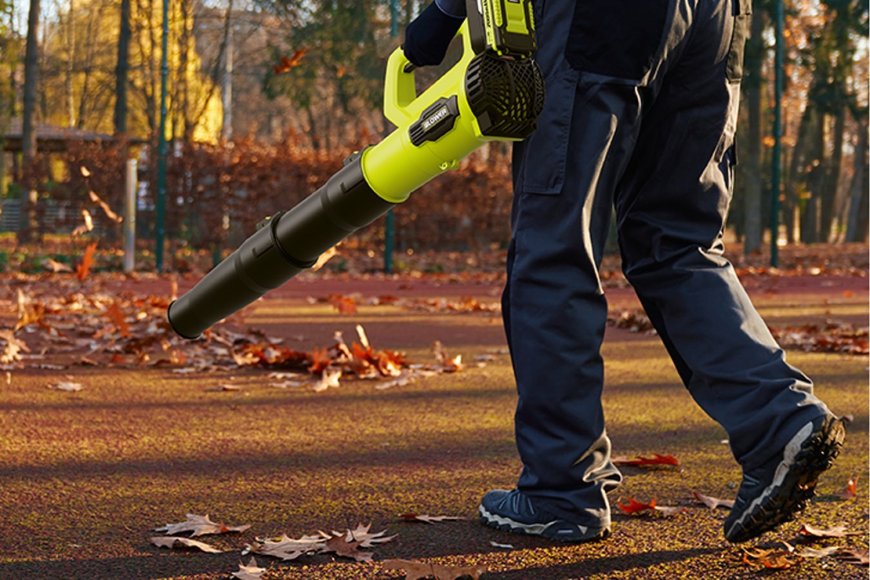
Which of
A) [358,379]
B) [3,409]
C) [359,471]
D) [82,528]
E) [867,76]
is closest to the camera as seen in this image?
[82,528]

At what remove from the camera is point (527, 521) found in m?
2.85

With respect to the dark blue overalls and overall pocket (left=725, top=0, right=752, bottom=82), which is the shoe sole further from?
overall pocket (left=725, top=0, right=752, bottom=82)

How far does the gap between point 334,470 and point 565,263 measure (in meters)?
1.26

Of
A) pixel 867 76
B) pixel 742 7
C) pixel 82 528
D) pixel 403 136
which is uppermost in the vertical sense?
pixel 867 76

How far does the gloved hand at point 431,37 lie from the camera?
2.55m

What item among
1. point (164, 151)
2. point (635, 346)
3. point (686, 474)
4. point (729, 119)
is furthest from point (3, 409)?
point (164, 151)

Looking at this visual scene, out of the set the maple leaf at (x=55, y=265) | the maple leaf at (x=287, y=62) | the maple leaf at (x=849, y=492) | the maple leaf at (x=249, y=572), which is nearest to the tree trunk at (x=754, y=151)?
the maple leaf at (x=287, y=62)

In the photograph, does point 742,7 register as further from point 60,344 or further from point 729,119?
point 60,344

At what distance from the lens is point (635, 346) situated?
723 cm

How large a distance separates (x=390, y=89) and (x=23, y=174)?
685 inches

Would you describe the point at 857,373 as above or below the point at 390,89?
below

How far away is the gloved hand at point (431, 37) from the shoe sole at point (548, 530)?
45.3 inches

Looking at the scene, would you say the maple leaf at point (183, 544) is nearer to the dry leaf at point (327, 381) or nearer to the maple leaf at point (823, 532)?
the maple leaf at point (823, 532)

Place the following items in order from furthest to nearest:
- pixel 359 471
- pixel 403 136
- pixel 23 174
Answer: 1. pixel 23 174
2. pixel 359 471
3. pixel 403 136
